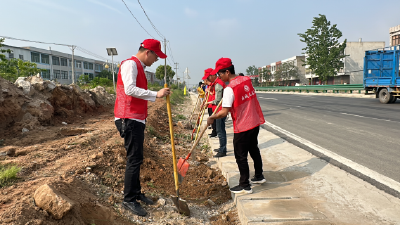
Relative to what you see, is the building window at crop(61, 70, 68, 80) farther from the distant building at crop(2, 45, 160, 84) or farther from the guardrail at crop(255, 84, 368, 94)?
the guardrail at crop(255, 84, 368, 94)

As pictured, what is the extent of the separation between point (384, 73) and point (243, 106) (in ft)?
53.6

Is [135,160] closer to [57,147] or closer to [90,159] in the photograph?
[90,159]

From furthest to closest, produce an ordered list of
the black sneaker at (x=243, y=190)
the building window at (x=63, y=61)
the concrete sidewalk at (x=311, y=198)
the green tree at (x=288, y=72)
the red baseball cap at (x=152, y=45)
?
the green tree at (x=288, y=72)
the building window at (x=63, y=61)
the black sneaker at (x=243, y=190)
the red baseball cap at (x=152, y=45)
the concrete sidewalk at (x=311, y=198)

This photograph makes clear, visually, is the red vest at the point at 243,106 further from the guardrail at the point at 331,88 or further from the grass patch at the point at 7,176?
the guardrail at the point at 331,88

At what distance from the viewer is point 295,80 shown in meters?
74.0

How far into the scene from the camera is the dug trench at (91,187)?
8.05 feet

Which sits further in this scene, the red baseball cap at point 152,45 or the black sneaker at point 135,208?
the red baseball cap at point 152,45

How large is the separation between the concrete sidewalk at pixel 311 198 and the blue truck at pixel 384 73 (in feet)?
44.3

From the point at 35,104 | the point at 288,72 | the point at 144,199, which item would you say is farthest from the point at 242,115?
the point at 288,72

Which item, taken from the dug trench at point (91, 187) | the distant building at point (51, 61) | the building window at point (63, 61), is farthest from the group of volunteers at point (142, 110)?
the building window at point (63, 61)

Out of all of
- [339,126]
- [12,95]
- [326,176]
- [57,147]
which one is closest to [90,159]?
[57,147]

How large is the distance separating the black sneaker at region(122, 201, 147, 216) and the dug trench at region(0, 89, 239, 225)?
0.17 ft

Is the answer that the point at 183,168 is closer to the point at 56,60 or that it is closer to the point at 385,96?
the point at 385,96

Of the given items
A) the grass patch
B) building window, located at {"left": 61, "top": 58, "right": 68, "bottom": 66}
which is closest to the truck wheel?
the grass patch
